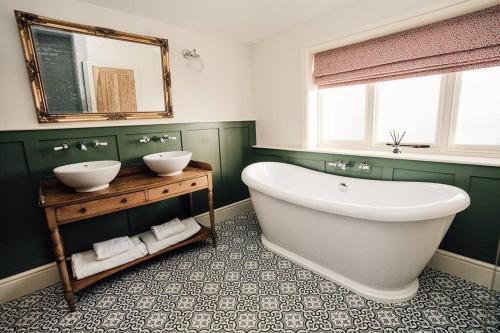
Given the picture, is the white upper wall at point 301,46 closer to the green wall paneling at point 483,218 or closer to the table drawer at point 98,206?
the green wall paneling at point 483,218

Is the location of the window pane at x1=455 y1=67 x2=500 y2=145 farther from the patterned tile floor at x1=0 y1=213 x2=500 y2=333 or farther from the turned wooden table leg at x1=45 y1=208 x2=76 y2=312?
the turned wooden table leg at x1=45 y1=208 x2=76 y2=312

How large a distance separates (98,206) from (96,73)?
1085 millimetres

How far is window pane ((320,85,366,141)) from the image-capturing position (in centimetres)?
245

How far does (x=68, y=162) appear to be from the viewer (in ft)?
6.15

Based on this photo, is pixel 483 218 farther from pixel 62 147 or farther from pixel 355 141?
pixel 62 147

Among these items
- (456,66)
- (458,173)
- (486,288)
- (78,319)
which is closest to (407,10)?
(456,66)

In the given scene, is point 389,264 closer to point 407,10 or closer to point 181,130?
point 407,10

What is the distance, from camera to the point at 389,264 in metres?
1.48

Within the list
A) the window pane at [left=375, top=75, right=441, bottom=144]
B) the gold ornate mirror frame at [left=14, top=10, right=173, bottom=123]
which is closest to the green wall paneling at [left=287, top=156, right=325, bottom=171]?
the window pane at [left=375, top=75, right=441, bottom=144]

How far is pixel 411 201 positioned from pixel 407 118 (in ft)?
2.57

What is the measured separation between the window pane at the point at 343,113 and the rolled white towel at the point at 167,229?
→ 180 cm

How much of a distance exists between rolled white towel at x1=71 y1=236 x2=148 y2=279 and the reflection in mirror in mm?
1106

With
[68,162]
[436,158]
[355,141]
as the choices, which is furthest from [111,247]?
[436,158]

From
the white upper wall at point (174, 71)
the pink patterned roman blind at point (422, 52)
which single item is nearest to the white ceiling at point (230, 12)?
the white upper wall at point (174, 71)
